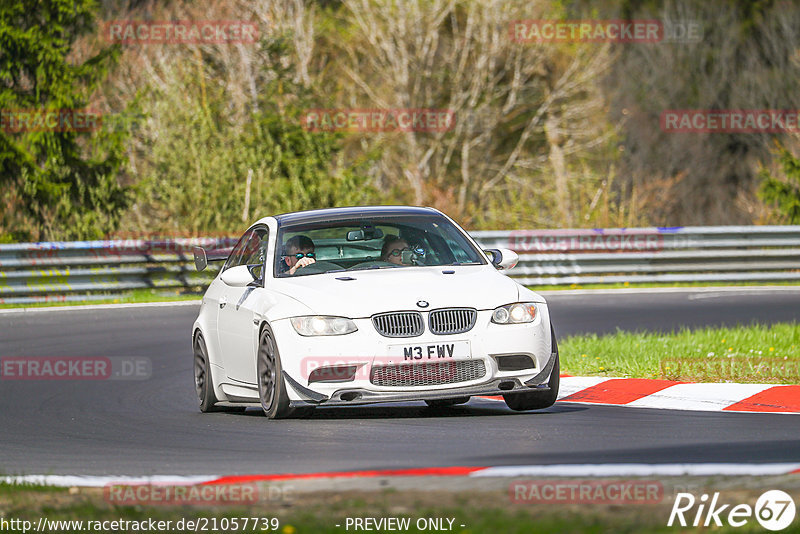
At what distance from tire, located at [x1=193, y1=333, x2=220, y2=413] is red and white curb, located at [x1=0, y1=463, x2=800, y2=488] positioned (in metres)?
4.24

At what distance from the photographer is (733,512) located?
5691 millimetres

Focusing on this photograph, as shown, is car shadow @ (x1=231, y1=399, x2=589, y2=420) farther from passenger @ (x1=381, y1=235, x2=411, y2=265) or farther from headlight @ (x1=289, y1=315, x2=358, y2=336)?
passenger @ (x1=381, y1=235, x2=411, y2=265)

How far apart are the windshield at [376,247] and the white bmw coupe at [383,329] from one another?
0.01 metres

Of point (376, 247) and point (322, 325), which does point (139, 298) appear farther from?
point (322, 325)

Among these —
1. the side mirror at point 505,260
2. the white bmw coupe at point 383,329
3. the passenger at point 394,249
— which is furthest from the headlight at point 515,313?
the passenger at point 394,249

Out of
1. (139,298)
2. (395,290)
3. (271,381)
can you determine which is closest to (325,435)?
(271,381)

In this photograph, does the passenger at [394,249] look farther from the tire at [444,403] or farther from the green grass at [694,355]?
the green grass at [694,355]

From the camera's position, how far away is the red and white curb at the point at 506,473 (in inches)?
259

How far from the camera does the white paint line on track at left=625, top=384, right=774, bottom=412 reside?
1073cm

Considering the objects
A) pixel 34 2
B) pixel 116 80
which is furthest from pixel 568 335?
pixel 116 80

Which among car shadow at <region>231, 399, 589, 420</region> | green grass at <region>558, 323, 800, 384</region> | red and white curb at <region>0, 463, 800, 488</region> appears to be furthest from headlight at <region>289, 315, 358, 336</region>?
green grass at <region>558, 323, 800, 384</region>

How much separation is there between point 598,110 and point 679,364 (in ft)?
109

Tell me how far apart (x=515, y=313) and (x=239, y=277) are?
2155mm

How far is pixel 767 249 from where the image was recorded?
2570 centimetres
